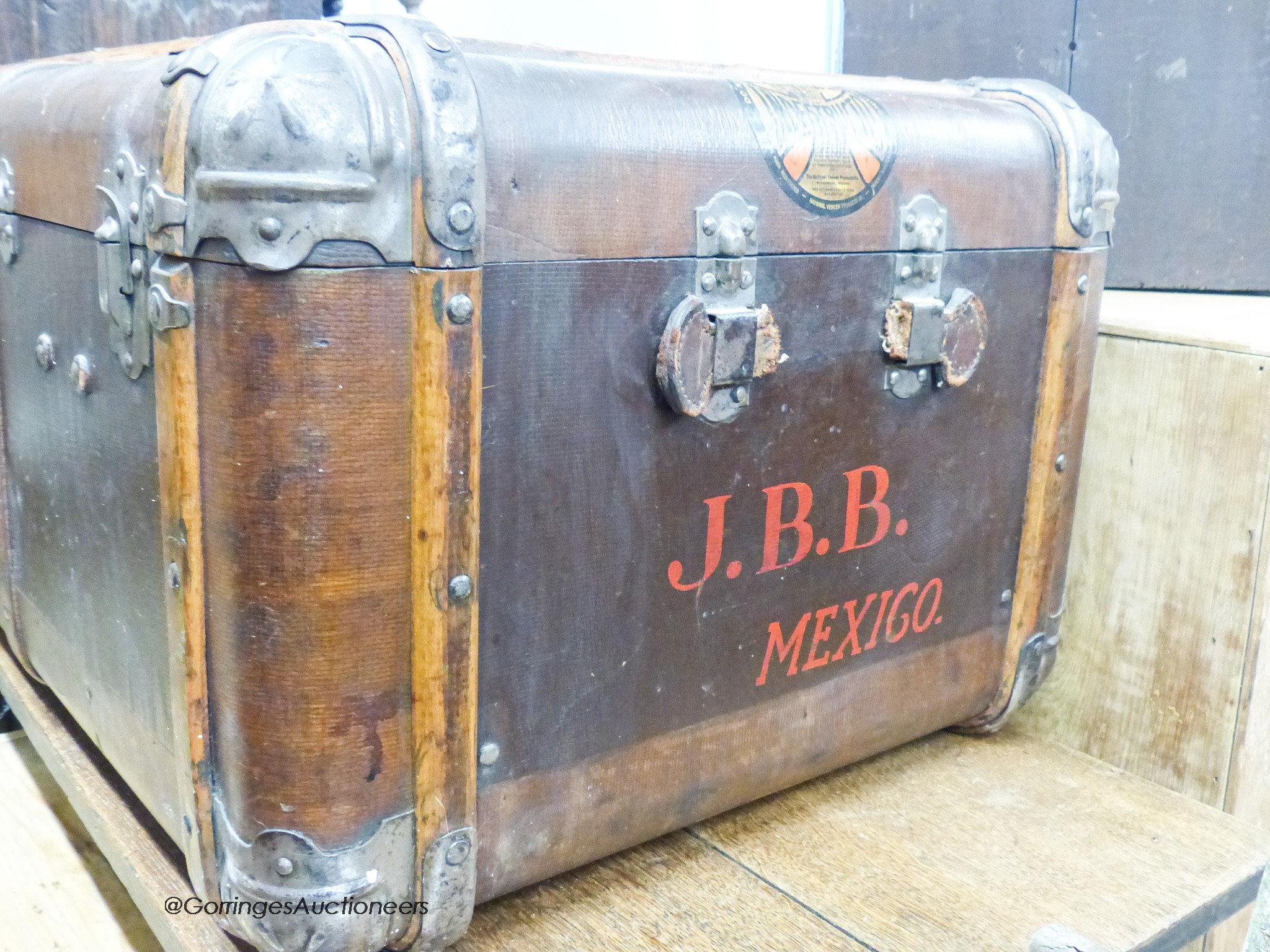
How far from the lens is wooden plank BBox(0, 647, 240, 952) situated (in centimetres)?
88

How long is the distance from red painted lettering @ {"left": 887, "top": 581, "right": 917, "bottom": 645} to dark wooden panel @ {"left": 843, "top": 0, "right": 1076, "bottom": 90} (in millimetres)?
882

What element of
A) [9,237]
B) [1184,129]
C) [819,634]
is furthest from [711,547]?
[1184,129]

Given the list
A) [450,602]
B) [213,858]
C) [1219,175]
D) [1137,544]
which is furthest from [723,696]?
[1219,175]

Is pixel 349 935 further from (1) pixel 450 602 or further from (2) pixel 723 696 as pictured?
(2) pixel 723 696

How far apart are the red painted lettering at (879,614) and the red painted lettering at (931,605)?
0.13 feet

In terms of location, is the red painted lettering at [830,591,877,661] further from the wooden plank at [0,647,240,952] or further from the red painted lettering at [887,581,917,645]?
the wooden plank at [0,647,240,952]

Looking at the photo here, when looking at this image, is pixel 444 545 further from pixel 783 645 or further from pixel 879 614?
pixel 879 614

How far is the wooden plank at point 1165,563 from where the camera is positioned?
3.83 ft

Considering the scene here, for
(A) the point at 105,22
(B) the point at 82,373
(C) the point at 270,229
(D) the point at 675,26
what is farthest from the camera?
(D) the point at 675,26

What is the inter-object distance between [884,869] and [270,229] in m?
0.72

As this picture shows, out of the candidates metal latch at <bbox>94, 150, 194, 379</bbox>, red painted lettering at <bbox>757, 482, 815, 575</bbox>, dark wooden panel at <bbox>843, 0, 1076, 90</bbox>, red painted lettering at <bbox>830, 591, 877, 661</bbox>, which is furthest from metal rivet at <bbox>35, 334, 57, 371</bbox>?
dark wooden panel at <bbox>843, 0, 1076, 90</bbox>

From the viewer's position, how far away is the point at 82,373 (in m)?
0.91

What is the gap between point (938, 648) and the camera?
115cm

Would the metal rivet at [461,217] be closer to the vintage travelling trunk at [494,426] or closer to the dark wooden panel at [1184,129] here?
the vintage travelling trunk at [494,426]
